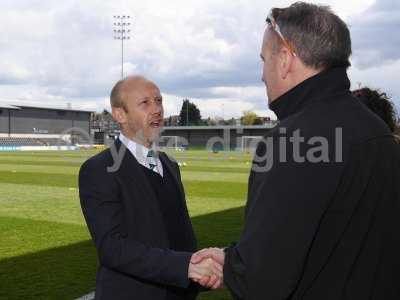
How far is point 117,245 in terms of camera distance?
248 centimetres

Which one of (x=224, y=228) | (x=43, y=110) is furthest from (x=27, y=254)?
(x=43, y=110)

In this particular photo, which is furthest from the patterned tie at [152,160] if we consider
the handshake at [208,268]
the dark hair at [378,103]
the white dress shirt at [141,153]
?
the dark hair at [378,103]

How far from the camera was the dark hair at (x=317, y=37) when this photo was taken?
1703mm

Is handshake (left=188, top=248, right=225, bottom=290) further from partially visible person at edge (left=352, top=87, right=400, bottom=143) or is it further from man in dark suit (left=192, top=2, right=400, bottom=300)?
partially visible person at edge (left=352, top=87, right=400, bottom=143)

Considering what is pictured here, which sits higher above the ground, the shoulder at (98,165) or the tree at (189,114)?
the tree at (189,114)

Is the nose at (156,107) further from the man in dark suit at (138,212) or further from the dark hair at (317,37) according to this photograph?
the dark hair at (317,37)

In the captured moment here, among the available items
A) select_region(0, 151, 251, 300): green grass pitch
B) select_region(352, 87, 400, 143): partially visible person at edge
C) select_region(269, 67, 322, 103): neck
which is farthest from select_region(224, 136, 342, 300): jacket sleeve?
select_region(0, 151, 251, 300): green grass pitch

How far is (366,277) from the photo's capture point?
166 cm

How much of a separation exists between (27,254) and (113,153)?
593cm

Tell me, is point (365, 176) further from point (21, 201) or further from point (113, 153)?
point (21, 201)

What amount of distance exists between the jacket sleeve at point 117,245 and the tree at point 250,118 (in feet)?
418

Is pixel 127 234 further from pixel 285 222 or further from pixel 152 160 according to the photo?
pixel 285 222

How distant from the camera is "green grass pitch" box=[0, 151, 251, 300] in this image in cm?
635

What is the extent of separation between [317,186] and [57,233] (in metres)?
9.02
